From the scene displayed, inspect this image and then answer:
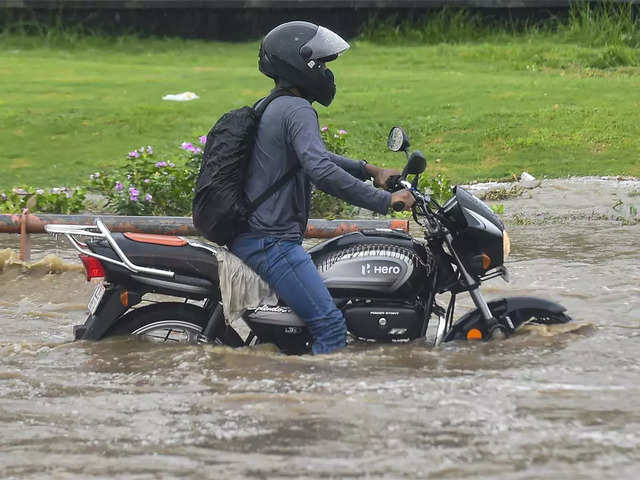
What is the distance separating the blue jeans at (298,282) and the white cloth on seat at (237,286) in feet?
0.17

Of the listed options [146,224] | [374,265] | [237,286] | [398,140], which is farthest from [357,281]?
[146,224]

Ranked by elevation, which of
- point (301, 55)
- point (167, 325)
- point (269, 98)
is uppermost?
point (301, 55)

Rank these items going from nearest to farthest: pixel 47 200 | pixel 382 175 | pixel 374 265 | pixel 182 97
Answer: pixel 374 265 < pixel 382 175 < pixel 47 200 < pixel 182 97

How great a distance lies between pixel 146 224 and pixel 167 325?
2.37m

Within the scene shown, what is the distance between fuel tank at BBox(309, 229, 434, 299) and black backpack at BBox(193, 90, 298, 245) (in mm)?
445

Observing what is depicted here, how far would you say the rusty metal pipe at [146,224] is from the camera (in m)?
A: 8.28

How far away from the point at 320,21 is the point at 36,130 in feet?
27.1

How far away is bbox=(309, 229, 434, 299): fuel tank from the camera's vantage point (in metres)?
5.98

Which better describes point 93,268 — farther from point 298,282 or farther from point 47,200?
point 47,200

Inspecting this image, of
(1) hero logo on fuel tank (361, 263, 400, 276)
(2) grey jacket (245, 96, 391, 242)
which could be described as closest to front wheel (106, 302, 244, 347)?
(2) grey jacket (245, 96, 391, 242)

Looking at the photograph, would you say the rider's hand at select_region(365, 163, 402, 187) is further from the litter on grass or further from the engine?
the litter on grass

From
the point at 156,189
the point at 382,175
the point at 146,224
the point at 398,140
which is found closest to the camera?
the point at 398,140

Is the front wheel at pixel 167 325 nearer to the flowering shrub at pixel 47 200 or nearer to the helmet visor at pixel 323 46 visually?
the helmet visor at pixel 323 46

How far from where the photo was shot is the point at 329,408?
555 centimetres
